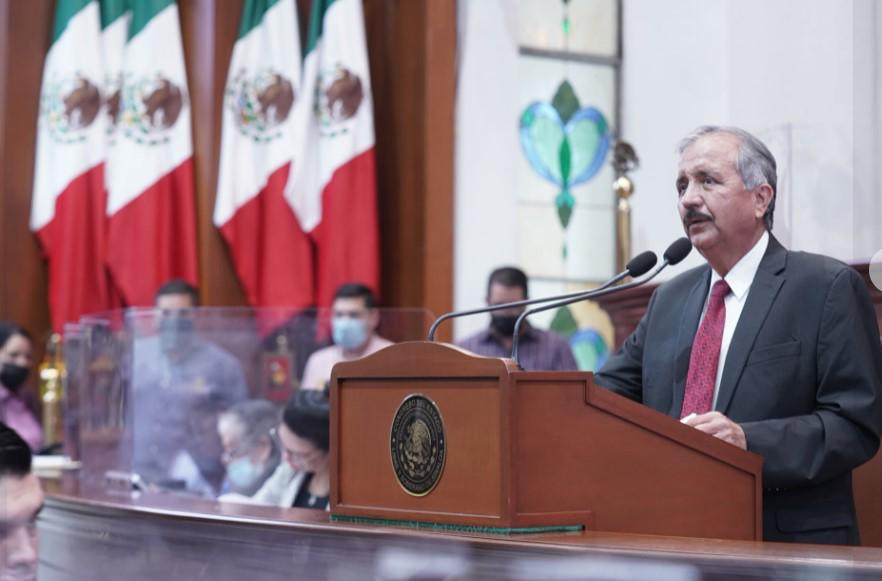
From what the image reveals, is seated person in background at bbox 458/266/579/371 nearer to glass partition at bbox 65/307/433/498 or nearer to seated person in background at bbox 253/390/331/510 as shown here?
glass partition at bbox 65/307/433/498

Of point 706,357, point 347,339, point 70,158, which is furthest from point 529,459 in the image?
point 70,158

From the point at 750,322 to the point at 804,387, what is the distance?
169 millimetres

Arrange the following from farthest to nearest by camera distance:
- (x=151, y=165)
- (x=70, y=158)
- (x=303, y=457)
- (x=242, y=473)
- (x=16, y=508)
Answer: (x=151, y=165)
(x=70, y=158)
(x=242, y=473)
(x=303, y=457)
(x=16, y=508)

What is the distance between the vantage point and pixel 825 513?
8.55ft

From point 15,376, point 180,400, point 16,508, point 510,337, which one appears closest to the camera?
point 16,508

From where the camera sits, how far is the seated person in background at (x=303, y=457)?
388 centimetres

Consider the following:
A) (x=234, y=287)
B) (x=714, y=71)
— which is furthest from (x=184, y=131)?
(x=714, y=71)

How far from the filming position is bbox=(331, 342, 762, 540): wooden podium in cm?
214

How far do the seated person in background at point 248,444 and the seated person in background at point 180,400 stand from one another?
0.12 feet

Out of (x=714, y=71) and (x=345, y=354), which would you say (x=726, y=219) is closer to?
(x=345, y=354)

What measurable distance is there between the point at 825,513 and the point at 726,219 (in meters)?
0.62

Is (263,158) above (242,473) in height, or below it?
above

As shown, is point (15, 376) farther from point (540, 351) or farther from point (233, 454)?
point (540, 351)

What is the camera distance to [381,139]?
7.59m
